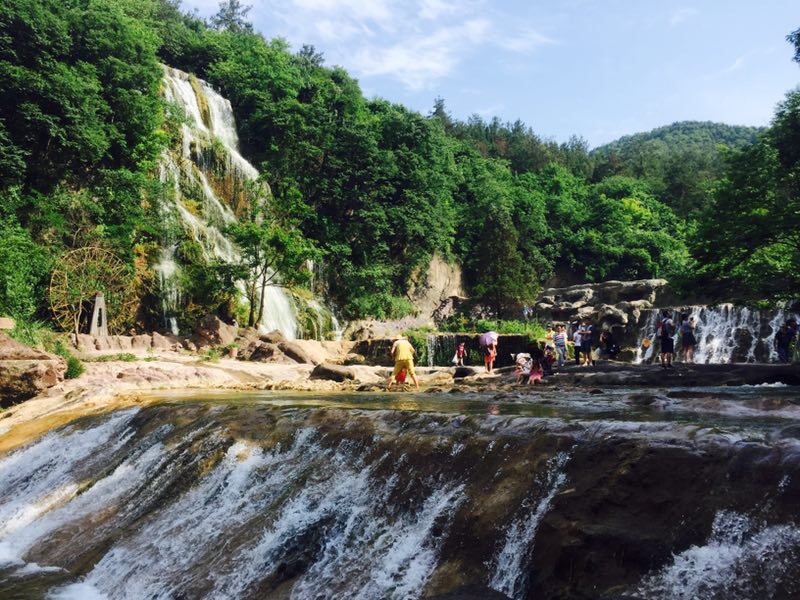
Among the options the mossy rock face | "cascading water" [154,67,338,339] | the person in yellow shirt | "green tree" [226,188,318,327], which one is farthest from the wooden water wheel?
the mossy rock face

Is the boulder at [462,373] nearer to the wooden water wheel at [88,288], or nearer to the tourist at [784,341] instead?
the tourist at [784,341]

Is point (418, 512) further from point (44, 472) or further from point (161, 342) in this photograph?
point (161, 342)

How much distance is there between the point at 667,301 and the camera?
3622 cm

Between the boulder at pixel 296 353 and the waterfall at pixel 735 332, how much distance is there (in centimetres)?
1624

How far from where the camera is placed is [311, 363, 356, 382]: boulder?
19047 mm

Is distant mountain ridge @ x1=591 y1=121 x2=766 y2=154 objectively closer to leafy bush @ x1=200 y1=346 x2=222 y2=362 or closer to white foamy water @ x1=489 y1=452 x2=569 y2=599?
leafy bush @ x1=200 y1=346 x2=222 y2=362

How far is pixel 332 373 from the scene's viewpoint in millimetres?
19125

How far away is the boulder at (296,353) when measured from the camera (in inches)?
936

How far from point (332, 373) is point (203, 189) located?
51.7 ft

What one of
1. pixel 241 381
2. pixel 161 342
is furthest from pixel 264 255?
pixel 241 381

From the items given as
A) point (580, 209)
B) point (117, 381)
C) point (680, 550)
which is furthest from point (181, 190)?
point (580, 209)

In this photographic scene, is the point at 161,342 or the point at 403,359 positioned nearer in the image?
the point at 403,359

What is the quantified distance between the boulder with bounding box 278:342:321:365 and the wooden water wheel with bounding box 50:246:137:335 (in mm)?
6347

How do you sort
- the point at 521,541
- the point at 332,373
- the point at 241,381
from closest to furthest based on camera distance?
1. the point at 521,541
2. the point at 241,381
3. the point at 332,373
